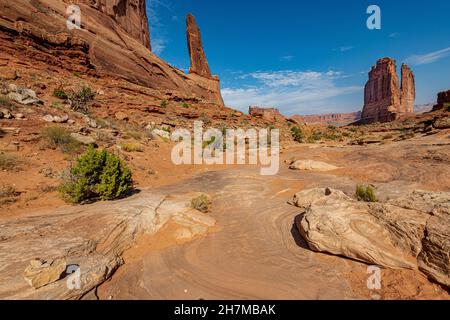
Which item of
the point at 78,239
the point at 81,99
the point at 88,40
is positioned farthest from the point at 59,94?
the point at 78,239

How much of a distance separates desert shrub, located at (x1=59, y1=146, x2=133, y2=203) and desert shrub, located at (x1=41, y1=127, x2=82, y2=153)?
3.79 metres

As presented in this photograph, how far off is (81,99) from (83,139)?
10.3 m

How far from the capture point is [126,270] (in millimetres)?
4254

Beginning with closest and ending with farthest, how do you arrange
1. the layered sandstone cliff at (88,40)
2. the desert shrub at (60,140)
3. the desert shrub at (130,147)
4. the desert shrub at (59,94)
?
the desert shrub at (60,140) < the desert shrub at (130,147) < the desert shrub at (59,94) < the layered sandstone cliff at (88,40)

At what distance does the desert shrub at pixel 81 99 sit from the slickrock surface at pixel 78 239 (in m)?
15.6

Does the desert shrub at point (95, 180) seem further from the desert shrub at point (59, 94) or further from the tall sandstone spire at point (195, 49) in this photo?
the tall sandstone spire at point (195, 49)

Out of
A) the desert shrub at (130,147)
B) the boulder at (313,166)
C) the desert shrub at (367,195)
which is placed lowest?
the desert shrub at (367,195)

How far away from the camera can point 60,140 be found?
11570mm

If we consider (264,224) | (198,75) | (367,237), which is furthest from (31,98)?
(198,75)

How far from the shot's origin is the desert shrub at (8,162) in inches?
332

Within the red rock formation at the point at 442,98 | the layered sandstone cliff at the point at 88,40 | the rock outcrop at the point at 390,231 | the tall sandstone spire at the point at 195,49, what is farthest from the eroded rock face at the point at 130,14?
the red rock formation at the point at 442,98

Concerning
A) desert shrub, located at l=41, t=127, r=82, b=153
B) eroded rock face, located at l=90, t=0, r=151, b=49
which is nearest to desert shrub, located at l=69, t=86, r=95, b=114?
desert shrub, located at l=41, t=127, r=82, b=153

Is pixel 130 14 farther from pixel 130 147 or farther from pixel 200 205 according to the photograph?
pixel 200 205

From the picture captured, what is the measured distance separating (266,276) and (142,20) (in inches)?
2130
